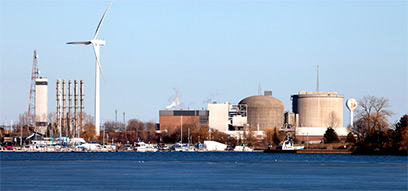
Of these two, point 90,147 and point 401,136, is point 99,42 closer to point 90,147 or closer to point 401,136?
point 90,147

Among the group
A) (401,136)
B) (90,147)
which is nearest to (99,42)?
(90,147)

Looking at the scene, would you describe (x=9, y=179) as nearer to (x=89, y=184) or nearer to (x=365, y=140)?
(x=89, y=184)

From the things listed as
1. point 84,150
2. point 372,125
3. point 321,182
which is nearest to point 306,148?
point 372,125

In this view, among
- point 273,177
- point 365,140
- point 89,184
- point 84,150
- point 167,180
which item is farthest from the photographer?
point 84,150

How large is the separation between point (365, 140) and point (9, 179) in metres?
102

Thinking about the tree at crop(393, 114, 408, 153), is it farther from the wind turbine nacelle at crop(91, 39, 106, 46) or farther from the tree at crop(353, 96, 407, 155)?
the wind turbine nacelle at crop(91, 39, 106, 46)

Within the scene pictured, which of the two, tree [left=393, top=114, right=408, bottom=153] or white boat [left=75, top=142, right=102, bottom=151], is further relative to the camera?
white boat [left=75, top=142, right=102, bottom=151]

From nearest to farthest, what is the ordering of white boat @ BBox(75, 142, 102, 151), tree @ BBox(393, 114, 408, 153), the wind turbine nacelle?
1. tree @ BBox(393, 114, 408, 153)
2. the wind turbine nacelle
3. white boat @ BBox(75, 142, 102, 151)

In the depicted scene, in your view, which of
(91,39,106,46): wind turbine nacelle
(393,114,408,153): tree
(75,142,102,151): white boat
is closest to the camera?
(393,114,408,153): tree

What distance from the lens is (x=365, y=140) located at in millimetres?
158875

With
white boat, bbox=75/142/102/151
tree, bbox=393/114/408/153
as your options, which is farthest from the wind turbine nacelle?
tree, bbox=393/114/408/153

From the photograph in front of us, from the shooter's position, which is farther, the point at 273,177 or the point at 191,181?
Result: the point at 273,177

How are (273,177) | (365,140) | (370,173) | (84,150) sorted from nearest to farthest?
(273,177) → (370,173) → (365,140) → (84,150)

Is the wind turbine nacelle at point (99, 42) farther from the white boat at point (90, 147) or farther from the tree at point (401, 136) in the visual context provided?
the tree at point (401, 136)
